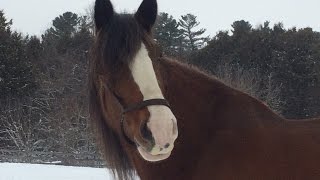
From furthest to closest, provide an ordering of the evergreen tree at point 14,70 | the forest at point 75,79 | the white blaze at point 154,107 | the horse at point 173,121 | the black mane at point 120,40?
1. the evergreen tree at point 14,70
2. the forest at point 75,79
3. the black mane at point 120,40
4. the horse at point 173,121
5. the white blaze at point 154,107

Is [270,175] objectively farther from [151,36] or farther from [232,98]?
Result: [151,36]

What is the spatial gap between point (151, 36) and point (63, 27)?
3749 centimetres

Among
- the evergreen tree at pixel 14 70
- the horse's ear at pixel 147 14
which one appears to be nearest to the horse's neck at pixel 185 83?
the horse's ear at pixel 147 14

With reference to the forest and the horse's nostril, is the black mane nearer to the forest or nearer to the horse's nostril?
the horse's nostril

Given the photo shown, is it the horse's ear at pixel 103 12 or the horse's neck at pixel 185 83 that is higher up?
the horse's ear at pixel 103 12

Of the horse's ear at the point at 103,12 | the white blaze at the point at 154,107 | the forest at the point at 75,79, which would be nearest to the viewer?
the white blaze at the point at 154,107

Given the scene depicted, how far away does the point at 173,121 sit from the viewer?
2.90 meters

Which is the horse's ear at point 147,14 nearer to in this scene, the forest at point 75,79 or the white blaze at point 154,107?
the white blaze at point 154,107

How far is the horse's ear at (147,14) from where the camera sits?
3438mm

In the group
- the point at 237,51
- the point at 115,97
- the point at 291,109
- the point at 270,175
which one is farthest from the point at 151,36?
the point at 237,51

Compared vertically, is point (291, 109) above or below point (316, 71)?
below

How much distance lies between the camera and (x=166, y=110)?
294 cm

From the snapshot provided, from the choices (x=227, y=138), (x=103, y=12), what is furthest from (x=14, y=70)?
(x=227, y=138)

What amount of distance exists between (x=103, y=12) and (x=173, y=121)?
1.05 meters
